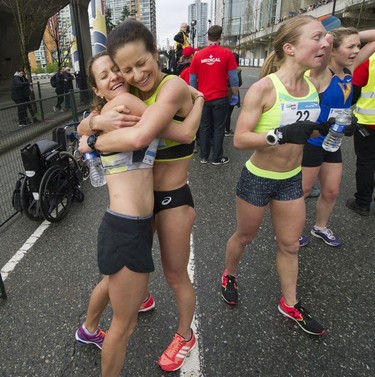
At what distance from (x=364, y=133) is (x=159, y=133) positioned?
125 inches

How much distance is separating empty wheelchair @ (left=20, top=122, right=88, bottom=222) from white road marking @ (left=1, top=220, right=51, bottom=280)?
137 millimetres

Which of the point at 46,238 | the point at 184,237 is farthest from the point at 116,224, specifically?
the point at 46,238

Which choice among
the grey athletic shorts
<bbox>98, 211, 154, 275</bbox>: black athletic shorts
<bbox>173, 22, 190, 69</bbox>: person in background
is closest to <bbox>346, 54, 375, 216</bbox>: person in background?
the grey athletic shorts

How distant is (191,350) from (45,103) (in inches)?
250

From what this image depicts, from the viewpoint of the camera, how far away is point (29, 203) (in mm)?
3885

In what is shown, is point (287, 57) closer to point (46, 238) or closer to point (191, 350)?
Result: point (191, 350)

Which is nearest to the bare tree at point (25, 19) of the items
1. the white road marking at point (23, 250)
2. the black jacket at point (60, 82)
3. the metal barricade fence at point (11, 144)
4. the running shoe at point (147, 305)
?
the black jacket at point (60, 82)

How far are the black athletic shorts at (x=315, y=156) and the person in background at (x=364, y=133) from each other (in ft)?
2.94

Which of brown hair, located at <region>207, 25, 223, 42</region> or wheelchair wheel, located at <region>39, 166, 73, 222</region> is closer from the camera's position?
wheelchair wheel, located at <region>39, 166, 73, 222</region>

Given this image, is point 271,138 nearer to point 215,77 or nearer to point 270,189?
point 270,189

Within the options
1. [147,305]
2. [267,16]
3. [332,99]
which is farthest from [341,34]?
[267,16]

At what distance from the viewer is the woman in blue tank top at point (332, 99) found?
2.74 m

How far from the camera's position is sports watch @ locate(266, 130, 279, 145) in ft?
5.91

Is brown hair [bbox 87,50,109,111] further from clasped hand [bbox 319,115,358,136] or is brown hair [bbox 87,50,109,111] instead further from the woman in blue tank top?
the woman in blue tank top
